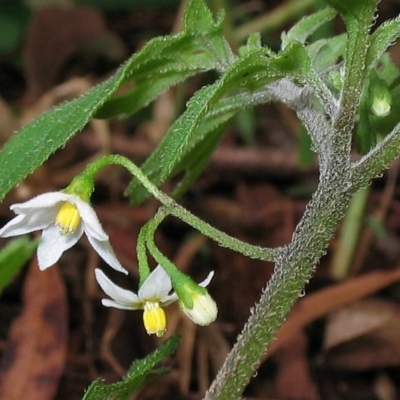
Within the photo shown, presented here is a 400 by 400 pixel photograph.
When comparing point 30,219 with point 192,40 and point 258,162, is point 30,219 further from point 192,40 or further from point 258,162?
point 258,162

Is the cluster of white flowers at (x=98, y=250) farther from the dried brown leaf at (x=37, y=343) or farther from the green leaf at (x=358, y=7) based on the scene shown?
the dried brown leaf at (x=37, y=343)

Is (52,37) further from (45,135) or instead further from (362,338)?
(45,135)

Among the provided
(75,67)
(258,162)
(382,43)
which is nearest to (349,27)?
(382,43)

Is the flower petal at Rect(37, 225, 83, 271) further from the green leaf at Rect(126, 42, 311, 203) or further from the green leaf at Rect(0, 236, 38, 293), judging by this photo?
the green leaf at Rect(0, 236, 38, 293)

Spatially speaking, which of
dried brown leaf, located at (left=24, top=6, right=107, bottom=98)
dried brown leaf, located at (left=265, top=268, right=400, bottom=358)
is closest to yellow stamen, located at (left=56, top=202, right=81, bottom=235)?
dried brown leaf, located at (left=265, top=268, right=400, bottom=358)

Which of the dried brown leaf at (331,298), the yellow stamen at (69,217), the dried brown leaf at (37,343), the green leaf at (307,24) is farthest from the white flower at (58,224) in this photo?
the dried brown leaf at (331,298)

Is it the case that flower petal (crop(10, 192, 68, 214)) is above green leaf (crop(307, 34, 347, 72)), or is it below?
below

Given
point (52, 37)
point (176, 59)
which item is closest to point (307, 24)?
point (176, 59)
